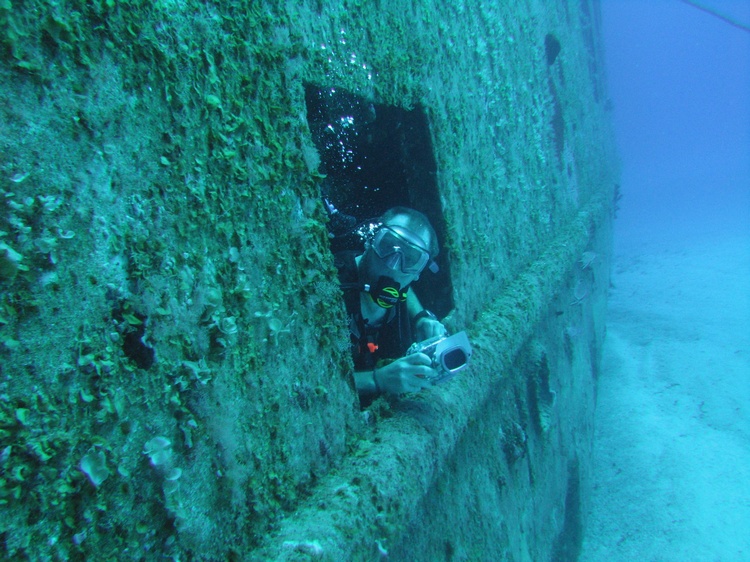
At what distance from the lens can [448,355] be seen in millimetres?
1795

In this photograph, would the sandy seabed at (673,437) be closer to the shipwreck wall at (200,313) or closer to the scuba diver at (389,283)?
the shipwreck wall at (200,313)

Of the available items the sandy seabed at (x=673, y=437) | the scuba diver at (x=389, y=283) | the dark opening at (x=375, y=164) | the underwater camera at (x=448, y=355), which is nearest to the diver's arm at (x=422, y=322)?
the scuba diver at (x=389, y=283)

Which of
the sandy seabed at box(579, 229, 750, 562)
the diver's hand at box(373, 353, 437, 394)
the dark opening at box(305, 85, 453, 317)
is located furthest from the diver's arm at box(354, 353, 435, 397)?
the sandy seabed at box(579, 229, 750, 562)

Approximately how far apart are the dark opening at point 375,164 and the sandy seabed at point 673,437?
3.57 meters

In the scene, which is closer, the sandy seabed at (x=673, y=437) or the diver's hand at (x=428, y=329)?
the diver's hand at (x=428, y=329)

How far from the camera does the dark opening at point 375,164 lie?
250cm

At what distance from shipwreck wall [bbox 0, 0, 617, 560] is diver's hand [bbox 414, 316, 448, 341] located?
0.29 meters

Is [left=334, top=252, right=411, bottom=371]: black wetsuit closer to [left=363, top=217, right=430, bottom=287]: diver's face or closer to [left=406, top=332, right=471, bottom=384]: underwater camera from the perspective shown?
[left=363, top=217, right=430, bottom=287]: diver's face

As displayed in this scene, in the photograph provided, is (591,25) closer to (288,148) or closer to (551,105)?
(551,105)

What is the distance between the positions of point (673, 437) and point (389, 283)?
5.20 meters

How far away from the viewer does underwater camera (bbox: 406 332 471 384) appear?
179cm

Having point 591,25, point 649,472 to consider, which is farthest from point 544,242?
point 591,25

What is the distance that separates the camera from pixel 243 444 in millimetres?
1132

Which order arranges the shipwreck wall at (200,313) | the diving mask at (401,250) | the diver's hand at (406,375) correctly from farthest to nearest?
the diving mask at (401,250) → the diver's hand at (406,375) → the shipwreck wall at (200,313)
